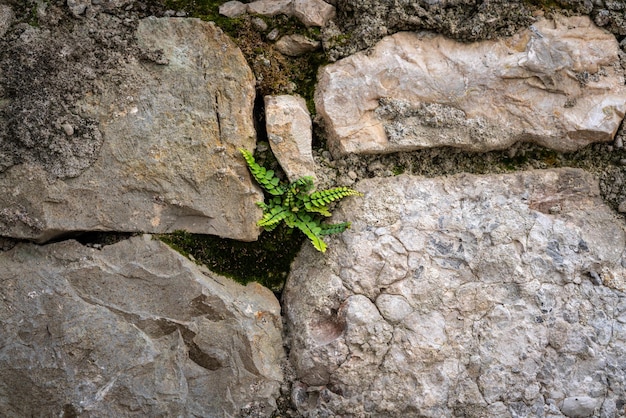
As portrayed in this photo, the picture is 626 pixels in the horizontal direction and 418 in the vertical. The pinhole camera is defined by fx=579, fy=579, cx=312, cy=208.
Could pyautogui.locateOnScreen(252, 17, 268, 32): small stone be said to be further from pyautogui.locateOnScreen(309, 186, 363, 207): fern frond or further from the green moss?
the green moss

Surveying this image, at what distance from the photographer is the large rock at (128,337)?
3262mm

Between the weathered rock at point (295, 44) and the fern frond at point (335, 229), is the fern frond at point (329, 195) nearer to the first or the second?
the fern frond at point (335, 229)

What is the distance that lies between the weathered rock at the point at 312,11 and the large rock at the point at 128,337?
1.71 m

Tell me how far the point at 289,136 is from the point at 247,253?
803 millimetres

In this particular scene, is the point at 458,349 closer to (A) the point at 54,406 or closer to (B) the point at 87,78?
(A) the point at 54,406

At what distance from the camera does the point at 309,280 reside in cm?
371

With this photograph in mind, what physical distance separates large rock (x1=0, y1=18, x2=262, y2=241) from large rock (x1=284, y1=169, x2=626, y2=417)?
0.77m

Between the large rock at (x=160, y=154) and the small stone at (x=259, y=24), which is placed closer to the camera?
the large rock at (x=160, y=154)

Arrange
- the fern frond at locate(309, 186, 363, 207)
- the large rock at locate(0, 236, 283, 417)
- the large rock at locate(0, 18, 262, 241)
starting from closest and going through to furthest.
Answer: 1. the large rock at locate(0, 236, 283, 417)
2. the large rock at locate(0, 18, 262, 241)
3. the fern frond at locate(309, 186, 363, 207)

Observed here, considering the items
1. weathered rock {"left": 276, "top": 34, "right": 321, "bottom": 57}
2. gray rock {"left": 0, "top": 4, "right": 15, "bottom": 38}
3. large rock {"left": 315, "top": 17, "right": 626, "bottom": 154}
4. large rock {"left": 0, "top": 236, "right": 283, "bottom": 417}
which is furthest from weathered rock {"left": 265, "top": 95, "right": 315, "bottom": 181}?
gray rock {"left": 0, "top": 4, "right": 15, "bottom": 38}

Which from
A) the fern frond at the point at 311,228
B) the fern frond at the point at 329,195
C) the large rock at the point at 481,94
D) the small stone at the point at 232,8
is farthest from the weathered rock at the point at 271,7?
the fern frond at the point at 311,228

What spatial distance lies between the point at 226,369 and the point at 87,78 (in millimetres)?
1925

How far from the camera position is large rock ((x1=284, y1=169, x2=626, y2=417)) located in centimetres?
347

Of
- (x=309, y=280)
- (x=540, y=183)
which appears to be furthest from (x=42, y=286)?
(x=540, y=183)
